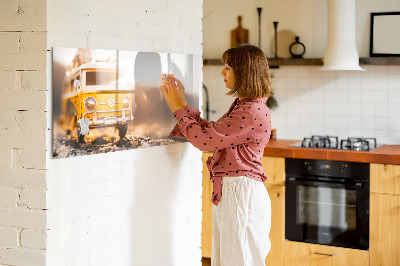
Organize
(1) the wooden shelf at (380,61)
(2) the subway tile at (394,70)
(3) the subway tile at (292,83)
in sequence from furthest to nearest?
(3) the subway tile at (292,83)
(2) the subway tile at (394,70)
(1) the wooden shelf at (380,61)

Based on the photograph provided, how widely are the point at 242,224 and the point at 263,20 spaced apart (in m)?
2.67

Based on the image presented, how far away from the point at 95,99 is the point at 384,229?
7.82 ft

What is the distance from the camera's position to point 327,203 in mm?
4246

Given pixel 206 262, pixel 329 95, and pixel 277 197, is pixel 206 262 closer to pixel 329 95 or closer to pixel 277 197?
pixel 277 197

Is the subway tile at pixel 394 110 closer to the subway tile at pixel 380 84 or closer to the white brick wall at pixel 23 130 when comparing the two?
the subway tile at pixel 380 84

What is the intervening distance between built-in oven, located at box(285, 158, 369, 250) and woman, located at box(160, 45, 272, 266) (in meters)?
1.43

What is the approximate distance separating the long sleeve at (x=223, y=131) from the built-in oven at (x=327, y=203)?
5.30 feet

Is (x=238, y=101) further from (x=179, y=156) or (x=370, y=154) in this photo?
(x=370, y=154)

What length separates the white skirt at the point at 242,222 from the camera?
2770 mm

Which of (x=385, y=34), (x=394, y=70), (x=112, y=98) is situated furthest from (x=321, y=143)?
(x=112, y=98)

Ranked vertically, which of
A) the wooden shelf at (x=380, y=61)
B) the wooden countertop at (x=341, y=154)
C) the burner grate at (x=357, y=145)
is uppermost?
the wooden shelf at (x=380, y=61)

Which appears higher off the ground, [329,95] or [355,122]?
Answer: [329,95]

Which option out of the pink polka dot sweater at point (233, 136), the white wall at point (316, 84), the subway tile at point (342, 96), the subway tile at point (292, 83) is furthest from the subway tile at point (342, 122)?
the pink polka dot sweater at point (233, 136)

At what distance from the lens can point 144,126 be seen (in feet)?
9.28
